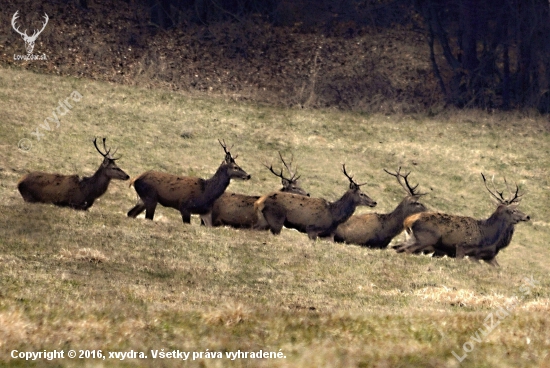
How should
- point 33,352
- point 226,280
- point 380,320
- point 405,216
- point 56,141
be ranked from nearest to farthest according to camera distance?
point 33,352 → point 380,320 → point 226,280 → point 405,216 → point 56,141

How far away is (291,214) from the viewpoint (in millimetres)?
23234

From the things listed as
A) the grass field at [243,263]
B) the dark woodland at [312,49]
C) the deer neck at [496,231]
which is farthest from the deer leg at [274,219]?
the dark woodland at [312,49]

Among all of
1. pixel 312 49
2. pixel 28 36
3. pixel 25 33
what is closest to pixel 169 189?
pixel 28 36

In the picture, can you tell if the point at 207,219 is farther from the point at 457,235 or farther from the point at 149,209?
the point at 457,235

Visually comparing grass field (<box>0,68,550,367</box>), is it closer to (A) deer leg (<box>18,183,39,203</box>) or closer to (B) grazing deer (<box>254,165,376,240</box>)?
(A) deer leg (<box>18,183,39,203</box>)

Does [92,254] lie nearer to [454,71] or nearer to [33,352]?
[33,352]

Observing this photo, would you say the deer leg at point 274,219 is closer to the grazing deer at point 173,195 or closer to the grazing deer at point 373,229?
the grazing deer at point 173,195

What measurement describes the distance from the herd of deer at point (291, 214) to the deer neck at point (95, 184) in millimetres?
24

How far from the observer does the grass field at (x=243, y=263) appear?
36.3ft

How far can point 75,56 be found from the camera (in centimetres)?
4347

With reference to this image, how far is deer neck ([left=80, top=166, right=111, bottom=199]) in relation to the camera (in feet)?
76.1

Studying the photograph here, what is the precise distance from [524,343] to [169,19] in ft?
128

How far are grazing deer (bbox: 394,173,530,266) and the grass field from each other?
0.91 metres

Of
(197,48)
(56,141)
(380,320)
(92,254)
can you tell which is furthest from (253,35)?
(380,320)
